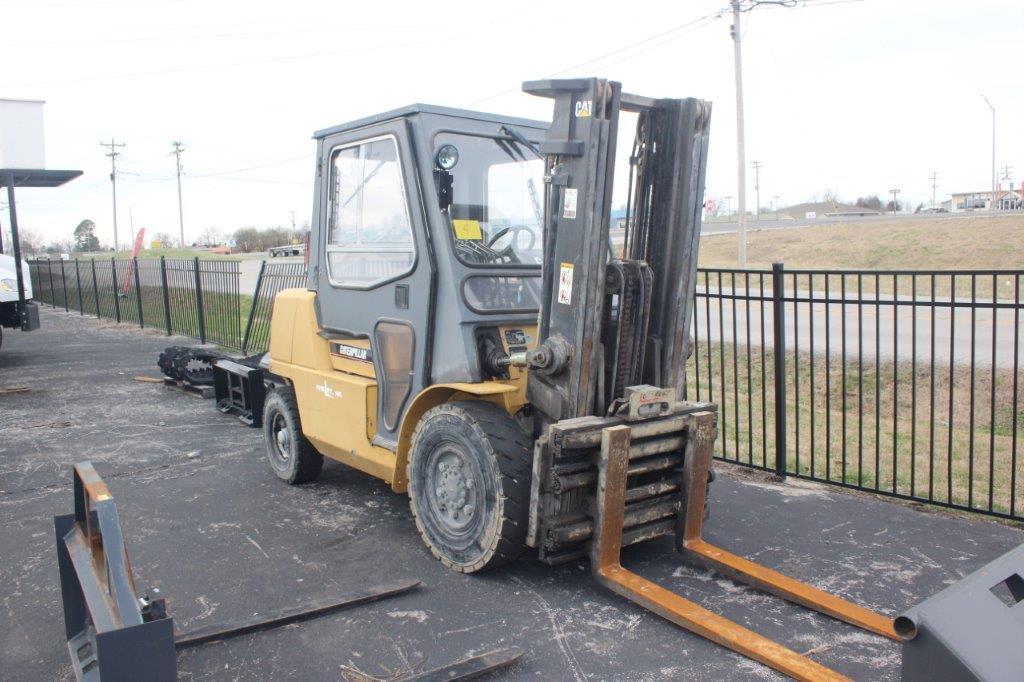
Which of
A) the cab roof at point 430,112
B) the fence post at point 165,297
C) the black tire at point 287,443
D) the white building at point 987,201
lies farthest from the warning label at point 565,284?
the white building at point 987,201

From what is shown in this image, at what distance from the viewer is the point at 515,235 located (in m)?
5.18

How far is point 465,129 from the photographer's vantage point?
500cm

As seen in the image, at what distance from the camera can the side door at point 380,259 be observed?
192 inches

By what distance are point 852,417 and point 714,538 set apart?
223 inches

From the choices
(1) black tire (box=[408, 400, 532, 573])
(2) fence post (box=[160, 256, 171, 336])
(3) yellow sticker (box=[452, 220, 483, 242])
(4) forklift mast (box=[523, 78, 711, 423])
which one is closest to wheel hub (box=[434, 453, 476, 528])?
(1) black tire (box=[408, 400, 532, 573])

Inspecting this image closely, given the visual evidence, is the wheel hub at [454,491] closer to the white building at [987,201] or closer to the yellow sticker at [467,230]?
the yellow sticker at [467,230]

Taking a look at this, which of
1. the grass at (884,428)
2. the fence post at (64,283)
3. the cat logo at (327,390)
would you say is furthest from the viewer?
the fence post at (64,283)

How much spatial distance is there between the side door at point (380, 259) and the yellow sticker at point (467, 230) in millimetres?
200

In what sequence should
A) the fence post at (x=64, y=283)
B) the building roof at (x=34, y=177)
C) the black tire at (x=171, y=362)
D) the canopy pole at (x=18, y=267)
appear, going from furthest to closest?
the fence post at (x=64, y=283), the building roof at (x=34, y=177), the canopy pole at (x=18, y=267), the black tire at (x=171, y=362)

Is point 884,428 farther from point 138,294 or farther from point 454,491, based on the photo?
point 138,294

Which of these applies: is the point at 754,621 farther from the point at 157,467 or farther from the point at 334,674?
the point at 157,467

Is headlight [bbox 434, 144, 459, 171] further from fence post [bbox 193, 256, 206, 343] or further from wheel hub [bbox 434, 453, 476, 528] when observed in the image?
fence post [bbox 193, 256, 206, 343]

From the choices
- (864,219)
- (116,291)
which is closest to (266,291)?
(116,291)

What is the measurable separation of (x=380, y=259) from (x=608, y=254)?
161 cm
